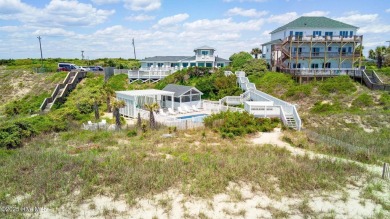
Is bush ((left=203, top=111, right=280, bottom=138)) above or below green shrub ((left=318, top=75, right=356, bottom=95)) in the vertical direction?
below

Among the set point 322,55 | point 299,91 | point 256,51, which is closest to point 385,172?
point 299,91

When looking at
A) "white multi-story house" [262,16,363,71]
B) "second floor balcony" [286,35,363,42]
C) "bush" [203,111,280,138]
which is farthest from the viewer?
"white multi-story house" [262,16,363,71]

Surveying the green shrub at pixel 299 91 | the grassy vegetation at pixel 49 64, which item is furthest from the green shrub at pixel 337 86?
the grassy vegetation at pixel 49 64

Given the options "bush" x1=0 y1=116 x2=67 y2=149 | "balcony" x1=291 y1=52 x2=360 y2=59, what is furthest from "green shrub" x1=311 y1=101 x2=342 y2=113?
"bush" x1=0 y1=116 x2=67 y2=149

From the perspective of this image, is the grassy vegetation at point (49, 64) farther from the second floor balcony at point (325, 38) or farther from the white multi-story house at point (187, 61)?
the second floor balcony at point (325, 38)

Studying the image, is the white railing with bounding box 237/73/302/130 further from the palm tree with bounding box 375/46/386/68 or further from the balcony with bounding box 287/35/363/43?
the palm tree with bounding box 375/46/386/68

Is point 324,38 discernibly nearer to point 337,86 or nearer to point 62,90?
point 337,86
